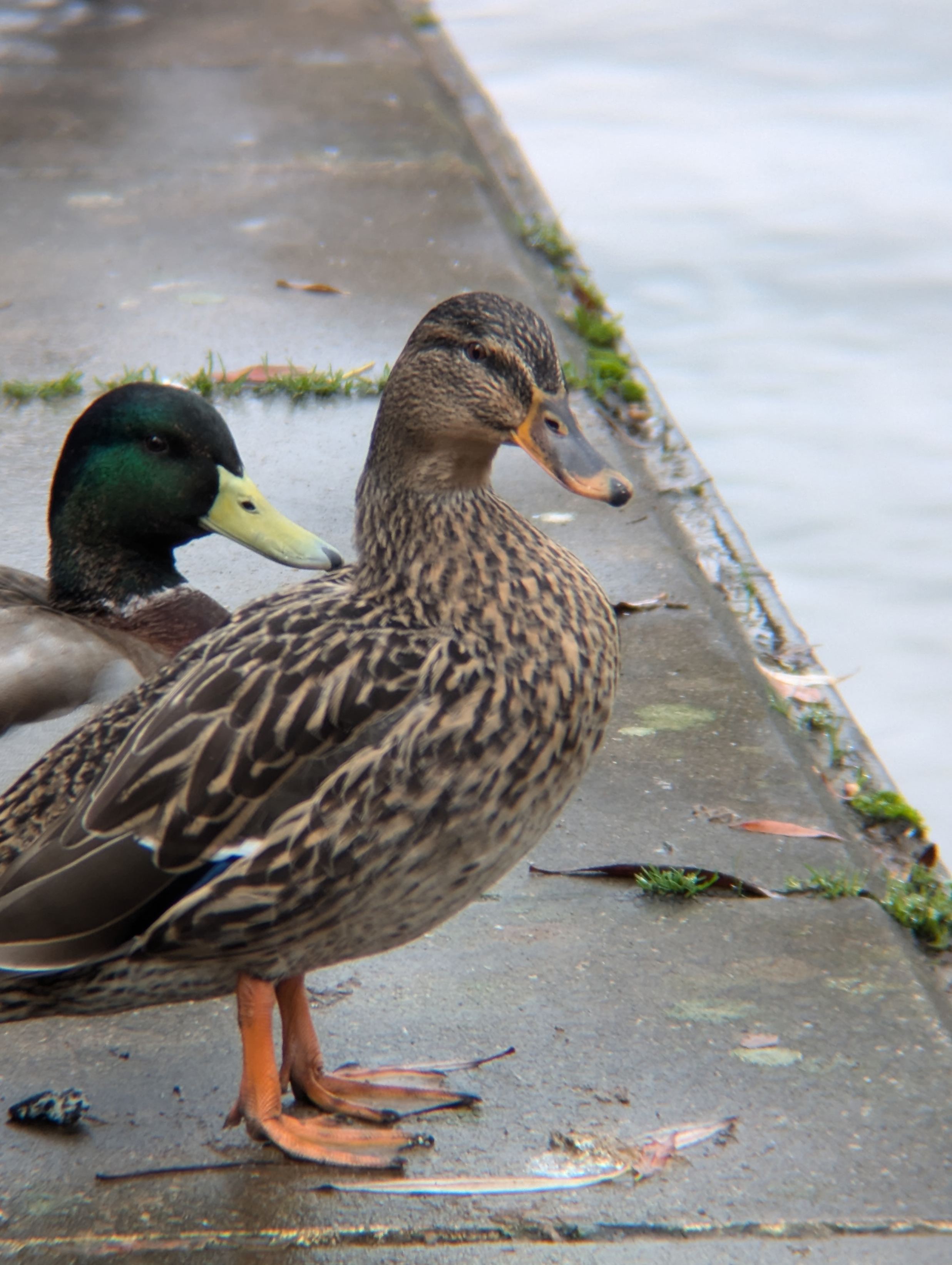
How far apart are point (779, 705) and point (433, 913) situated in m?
1.65

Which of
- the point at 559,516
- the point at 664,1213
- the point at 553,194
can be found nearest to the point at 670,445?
the point at 559,516

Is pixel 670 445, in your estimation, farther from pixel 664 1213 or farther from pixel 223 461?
pixel 664 1213

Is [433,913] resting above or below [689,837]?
above

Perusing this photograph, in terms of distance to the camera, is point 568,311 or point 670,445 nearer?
point 670,445

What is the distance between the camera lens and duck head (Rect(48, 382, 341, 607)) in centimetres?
368

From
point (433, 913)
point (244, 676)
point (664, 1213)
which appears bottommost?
point (664, 1213)

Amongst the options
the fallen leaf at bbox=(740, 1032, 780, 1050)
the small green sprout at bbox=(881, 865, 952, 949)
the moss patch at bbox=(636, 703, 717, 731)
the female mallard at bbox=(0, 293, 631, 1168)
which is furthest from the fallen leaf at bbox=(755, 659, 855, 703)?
the female mallard at bbox=(0, 293, 631, 1168)

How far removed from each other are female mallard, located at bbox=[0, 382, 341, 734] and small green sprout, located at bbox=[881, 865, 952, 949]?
1444 mm

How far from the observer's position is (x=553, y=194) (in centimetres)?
952

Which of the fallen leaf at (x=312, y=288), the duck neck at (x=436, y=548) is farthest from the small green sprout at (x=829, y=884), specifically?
the fallen leaf at (x=312, y=288)

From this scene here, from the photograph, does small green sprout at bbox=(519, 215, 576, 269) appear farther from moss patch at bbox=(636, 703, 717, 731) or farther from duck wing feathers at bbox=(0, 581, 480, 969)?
duck wing feathers at bbox=(0, 581, 480, 969)

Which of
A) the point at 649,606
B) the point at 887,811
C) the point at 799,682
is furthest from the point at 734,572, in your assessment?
the point at 887,811

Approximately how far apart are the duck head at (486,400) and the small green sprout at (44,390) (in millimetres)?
3030

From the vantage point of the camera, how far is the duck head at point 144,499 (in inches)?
145
